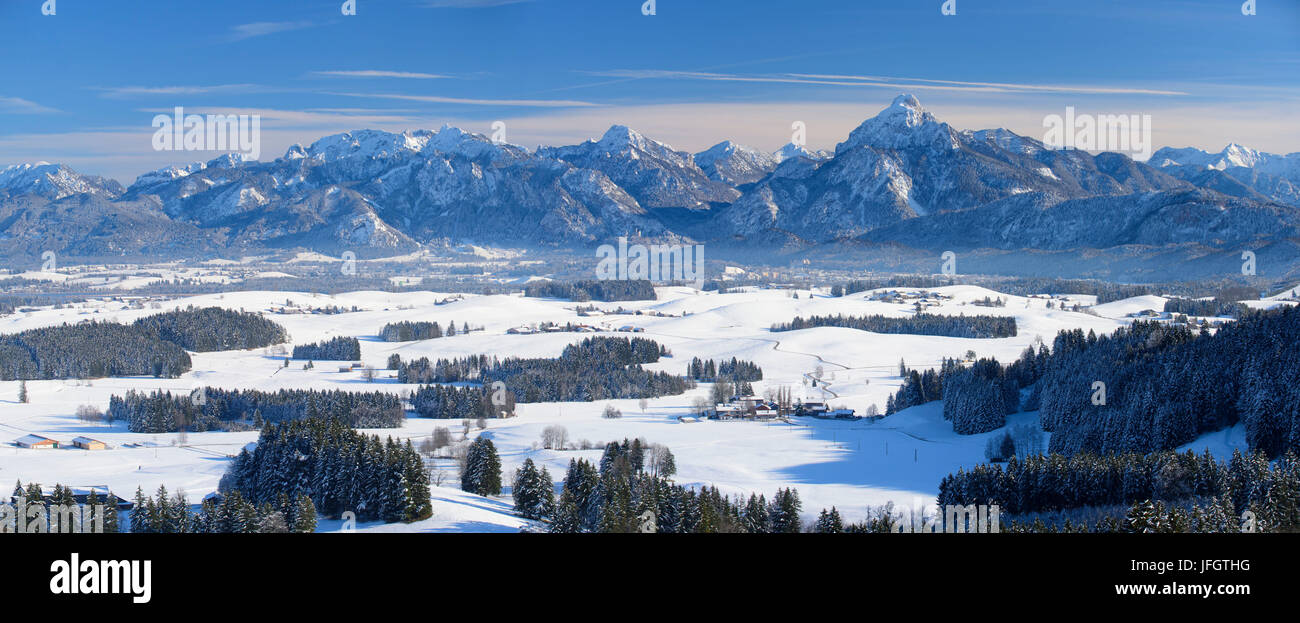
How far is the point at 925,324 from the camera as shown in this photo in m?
107

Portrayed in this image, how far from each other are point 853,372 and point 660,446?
3750 centimetres

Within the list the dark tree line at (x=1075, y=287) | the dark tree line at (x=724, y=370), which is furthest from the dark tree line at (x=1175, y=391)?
the dark tree line at (x=1075, y=287)

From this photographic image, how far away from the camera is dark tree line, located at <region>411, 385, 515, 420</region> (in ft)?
204

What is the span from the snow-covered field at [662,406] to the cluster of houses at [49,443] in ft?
3.57

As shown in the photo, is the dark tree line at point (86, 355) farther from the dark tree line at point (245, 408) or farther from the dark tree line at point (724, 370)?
the dark tree line at point (724, 370)

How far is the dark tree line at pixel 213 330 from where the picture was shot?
97.9 meters

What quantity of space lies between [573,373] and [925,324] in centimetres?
4657

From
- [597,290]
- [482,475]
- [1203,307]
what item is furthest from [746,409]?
[597,290]

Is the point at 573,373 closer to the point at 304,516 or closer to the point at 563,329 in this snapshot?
the point at 563,329

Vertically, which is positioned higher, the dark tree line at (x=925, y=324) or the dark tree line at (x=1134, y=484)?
the dark tree line at (x=925, y=324)

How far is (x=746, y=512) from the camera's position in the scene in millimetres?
26375

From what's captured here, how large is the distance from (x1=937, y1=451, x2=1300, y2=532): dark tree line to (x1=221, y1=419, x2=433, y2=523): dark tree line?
15699mm

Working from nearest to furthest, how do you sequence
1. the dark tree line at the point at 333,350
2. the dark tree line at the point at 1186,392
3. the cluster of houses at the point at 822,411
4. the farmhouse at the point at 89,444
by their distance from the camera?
the dark tree line at the point at 1186,392
the farmhouse at the point at 89,444
the cluster of houses at the point at 822,411
the dark tree line at the point at 333,350
